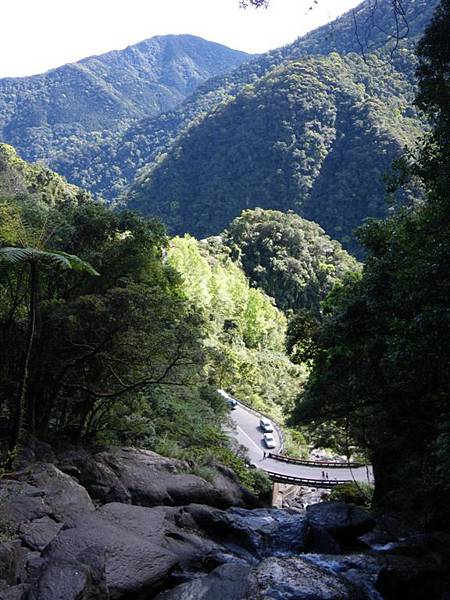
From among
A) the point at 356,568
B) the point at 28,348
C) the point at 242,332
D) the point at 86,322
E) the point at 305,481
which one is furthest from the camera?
the point at 242,332

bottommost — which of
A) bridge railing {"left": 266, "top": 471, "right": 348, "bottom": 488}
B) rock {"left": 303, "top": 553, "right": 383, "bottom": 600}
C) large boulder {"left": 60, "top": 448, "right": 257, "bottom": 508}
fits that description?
bridge railing {"left": 266, "top": 471, "right": 348, "bottom": 488}

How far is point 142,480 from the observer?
38.4ft

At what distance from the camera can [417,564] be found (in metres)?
9.04

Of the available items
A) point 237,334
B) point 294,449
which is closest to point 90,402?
point 294,449

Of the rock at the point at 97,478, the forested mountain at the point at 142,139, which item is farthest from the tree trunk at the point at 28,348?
the forested mountain at the point at 142,139

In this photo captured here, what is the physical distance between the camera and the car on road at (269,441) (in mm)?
26922

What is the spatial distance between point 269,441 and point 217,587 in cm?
2037

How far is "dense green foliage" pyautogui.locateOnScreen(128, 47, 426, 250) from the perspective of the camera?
85000 millimetres

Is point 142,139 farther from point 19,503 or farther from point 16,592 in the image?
point 16,592

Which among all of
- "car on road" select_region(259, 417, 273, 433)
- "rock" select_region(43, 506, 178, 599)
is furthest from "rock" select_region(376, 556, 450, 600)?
"car on road" select_region(259, 417, 273, 433)

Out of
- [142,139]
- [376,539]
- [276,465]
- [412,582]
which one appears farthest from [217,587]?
[142,139]

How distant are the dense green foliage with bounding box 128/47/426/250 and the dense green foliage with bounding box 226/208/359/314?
1959 centimetres

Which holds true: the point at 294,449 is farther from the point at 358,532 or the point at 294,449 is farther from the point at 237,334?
the point at 358,532

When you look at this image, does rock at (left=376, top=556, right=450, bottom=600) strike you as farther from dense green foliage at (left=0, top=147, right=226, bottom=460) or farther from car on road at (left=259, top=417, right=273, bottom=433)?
car on road at (left=259, top=417, right=273, bottom=433)
